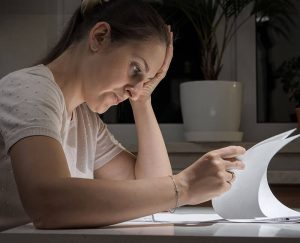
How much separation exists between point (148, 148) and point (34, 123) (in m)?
0.63

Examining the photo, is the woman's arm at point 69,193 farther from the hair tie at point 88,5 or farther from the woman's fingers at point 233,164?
the hair tie at point 88,5

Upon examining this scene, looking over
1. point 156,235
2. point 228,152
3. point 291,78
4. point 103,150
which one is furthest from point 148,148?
point 291,78

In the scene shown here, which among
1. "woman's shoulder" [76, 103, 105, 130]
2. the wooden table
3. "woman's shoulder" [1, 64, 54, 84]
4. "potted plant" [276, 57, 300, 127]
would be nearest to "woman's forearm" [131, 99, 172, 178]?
"woman's shoulder" [76, 103, 105, 130]

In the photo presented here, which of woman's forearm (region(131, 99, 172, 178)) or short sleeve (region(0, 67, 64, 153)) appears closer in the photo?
short sleeve (region(0, 67, 64, 153))

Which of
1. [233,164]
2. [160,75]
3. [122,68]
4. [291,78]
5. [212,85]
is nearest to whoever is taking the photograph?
[233,164]

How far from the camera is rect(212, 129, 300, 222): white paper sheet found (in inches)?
37.0

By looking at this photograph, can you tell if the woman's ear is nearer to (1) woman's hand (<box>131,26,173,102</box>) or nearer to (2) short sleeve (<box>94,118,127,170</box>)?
(1) woman's hand (<box>131,26,173,102</box>)

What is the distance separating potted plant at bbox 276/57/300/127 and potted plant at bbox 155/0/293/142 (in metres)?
0.25

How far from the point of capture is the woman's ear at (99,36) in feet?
3.61

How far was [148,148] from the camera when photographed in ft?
4.72

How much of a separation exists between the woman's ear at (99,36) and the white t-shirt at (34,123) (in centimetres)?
12

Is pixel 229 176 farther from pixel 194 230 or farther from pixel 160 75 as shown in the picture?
pixel 160 75

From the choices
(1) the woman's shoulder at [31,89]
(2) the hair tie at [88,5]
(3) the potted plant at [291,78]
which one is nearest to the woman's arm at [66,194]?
(1) the woman's shoulder at [31,89]

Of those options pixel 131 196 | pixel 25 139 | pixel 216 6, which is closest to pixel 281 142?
pixel 131 196
